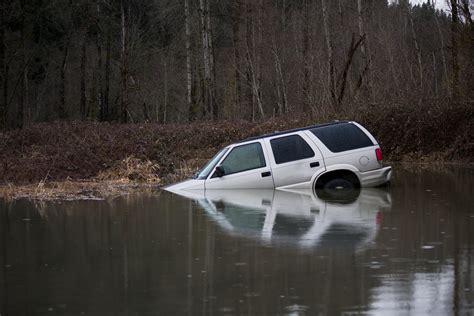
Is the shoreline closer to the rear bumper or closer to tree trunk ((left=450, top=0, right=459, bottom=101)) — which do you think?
the rear bumper

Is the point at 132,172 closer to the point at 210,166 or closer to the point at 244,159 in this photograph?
the point at 210,166

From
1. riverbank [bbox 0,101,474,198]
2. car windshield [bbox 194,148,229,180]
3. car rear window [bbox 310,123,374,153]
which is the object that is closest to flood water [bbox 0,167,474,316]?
car windshield [bbox 194,148,229,180]

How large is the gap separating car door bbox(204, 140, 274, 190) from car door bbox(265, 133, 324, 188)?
17 centimetres

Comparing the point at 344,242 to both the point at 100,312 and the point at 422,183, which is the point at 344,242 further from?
the point at 422,183

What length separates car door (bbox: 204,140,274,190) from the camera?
16.3m

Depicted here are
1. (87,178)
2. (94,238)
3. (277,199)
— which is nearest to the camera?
(94,238)

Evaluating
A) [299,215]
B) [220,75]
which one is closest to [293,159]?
[299,215]

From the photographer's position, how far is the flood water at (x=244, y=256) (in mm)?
7383

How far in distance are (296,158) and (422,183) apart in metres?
4.00

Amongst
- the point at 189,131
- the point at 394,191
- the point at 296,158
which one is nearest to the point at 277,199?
the point at 296,158

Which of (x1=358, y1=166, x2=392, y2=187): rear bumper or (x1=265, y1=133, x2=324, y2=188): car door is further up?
(x1=265, y1=133, x2=324, y2=188): car door

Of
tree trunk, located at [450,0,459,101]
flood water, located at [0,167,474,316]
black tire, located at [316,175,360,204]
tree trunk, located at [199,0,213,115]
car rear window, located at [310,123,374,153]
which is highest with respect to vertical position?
tree trunk, located at [199,0,213,115]

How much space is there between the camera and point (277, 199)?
50.2ft

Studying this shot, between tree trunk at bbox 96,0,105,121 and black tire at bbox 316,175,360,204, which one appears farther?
tree trunk at bbox 96,0,105,121
